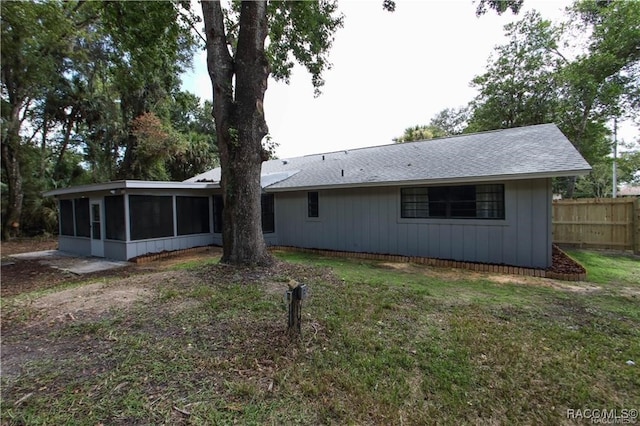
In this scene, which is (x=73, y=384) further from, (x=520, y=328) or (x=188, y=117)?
(x=188, y=117)

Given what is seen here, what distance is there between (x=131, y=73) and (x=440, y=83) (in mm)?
17022

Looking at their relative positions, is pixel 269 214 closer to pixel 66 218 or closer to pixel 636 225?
pixel 66 218

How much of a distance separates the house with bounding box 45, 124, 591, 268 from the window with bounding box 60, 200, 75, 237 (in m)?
0.04

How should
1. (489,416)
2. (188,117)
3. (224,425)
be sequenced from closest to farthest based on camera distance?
1. (224,425)
2. (489,416)
3. (188,117)

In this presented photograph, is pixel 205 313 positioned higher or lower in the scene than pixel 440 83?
lower

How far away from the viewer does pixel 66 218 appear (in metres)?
11.9

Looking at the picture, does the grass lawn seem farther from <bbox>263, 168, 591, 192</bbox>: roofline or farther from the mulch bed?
<bbox>263, 168, 591, 192</bbox>: roofline

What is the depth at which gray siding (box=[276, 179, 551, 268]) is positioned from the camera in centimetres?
698

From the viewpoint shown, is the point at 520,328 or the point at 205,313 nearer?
the point at 520,328

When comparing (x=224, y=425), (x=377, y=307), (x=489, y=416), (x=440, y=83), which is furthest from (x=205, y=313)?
(x=440, y=83)

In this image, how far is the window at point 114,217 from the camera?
9.62m

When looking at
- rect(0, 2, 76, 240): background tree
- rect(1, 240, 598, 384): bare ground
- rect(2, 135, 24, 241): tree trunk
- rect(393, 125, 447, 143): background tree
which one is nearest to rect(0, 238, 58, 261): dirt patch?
rect(2, 135, 24, 241): tree trunk

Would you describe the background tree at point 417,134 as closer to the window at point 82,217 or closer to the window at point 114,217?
the window at point 114,217

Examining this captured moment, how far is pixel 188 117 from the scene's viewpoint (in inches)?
1040
